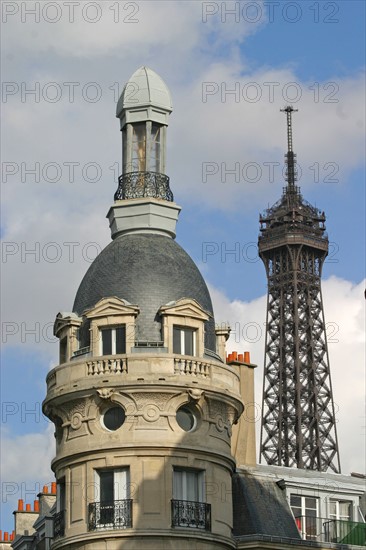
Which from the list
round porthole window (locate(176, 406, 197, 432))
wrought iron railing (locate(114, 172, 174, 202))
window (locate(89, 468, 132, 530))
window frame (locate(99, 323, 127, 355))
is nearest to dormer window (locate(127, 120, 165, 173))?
wrought iron railing (locate(114, 172, 174, 202))

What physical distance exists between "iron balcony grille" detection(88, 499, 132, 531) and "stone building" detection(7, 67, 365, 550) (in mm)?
43

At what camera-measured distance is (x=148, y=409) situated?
184 ft

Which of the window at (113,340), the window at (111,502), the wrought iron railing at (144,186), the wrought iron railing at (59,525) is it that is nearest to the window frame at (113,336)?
the window at (113,340)

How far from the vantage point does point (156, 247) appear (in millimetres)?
59688

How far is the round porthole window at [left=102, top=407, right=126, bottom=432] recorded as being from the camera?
56.4 m

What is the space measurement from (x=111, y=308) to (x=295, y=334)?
9738cm

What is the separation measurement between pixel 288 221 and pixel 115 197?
98411 millimetres

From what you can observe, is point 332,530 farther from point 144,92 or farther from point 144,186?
point 144,92

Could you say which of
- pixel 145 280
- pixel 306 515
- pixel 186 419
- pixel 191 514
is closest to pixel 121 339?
pixel 145 280

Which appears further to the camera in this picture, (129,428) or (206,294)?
(206,294)

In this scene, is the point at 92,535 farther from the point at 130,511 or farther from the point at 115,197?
the point at 115,197

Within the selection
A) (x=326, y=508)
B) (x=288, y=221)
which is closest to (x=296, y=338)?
(x=288, y=221)

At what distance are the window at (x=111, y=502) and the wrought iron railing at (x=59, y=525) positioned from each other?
1.49 metres

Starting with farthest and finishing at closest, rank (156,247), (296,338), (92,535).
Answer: (296,338) → (156,247) → (92,535)
